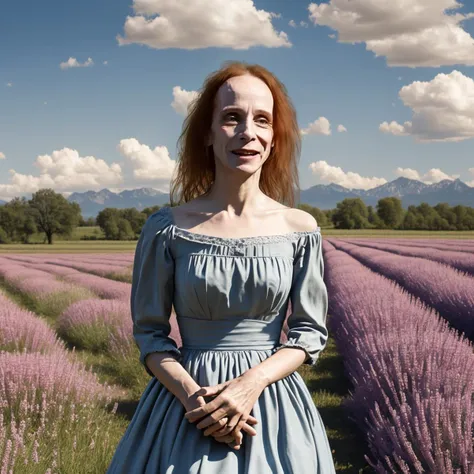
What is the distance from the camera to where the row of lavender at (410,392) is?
2.80 metres

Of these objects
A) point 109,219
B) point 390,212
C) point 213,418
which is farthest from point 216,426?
point 390,212

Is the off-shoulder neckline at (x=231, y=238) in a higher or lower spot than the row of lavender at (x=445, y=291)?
higher

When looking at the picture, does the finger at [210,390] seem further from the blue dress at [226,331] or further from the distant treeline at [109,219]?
the distant treeline at [109,219]

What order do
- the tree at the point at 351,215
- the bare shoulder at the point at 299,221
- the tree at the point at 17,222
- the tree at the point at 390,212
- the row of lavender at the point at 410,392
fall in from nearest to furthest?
the bare shoulder at the point at 299,221 < the row of lavender at the point at 410,392 < the tree at the point at 17,222 < the tree at the point at 351,215 < the tree at the point at 390,212

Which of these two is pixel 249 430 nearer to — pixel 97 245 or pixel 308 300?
pixel 308 300

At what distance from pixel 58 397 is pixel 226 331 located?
247 cm

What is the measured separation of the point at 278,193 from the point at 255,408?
696 millimetres

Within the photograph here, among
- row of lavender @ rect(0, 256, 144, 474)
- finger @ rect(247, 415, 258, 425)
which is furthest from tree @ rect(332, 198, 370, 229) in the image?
finger @ rect(247, 415, 258, 425)

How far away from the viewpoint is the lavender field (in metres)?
2.91

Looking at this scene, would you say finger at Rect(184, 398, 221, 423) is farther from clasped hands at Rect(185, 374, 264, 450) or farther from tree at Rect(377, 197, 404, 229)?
tree at Rect(377, 197, 404, 229)

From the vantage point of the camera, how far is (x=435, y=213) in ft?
285

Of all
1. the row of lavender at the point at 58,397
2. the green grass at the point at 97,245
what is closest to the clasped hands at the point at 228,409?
the row of lavender at the point at 58,397

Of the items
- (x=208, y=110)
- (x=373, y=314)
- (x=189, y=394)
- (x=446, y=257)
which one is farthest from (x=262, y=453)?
(x=446, y=257)

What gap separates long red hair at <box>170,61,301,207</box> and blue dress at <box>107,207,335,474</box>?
219mm
